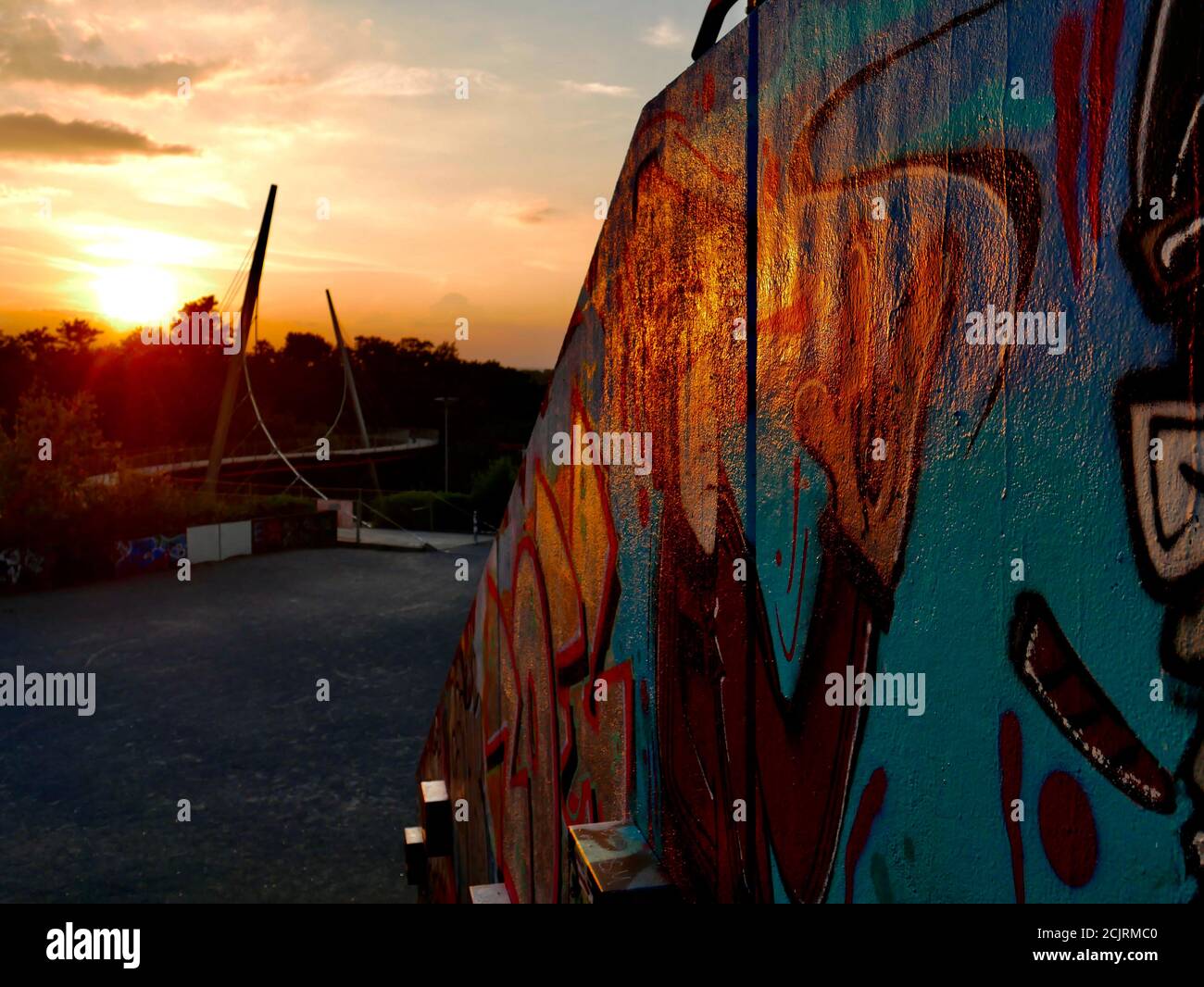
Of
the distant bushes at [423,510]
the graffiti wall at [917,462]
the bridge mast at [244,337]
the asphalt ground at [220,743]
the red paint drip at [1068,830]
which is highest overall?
the bridge mast at [244,337]

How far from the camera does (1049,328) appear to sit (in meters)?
1.64

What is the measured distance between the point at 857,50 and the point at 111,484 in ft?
93.0

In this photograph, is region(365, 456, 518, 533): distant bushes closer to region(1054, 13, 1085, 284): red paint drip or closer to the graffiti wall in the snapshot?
the graffiti wall

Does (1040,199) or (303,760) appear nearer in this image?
(1040,199)

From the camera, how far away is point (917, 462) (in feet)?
6.36

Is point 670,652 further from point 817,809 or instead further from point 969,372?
point 969,372

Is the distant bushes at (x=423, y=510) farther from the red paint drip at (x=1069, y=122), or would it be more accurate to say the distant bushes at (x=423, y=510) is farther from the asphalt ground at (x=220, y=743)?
the red paint drip at (x=1069, y=122)

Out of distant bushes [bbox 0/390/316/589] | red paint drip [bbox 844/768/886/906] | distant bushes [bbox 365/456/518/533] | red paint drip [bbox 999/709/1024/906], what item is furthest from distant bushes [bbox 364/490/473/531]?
red paint drip [bbox 999/709/1024/906]

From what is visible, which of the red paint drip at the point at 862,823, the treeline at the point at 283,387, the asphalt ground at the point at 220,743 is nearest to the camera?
the red paint drip at the point at 862,823

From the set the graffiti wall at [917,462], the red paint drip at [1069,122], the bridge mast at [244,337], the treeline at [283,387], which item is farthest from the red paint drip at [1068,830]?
the treeline at [283,387]

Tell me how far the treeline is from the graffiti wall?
47144 mm

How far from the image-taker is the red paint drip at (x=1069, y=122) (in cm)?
161

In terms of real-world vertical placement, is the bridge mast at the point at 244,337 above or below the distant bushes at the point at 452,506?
above
